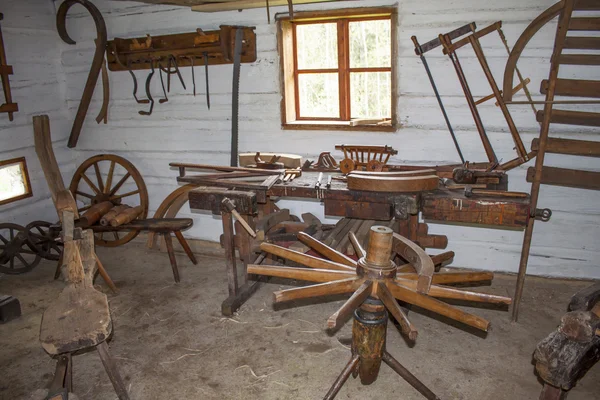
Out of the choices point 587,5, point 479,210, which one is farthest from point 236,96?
point 587,5

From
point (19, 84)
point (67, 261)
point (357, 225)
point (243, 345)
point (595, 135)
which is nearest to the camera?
point (67, 261)

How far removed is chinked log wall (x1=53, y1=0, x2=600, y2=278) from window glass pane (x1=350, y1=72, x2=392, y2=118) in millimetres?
269

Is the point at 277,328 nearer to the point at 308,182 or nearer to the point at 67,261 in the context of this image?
the point at 308,182

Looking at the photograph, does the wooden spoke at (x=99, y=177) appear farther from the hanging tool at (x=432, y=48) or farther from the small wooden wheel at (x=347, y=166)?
the hanging tool at (x=432, y=48)

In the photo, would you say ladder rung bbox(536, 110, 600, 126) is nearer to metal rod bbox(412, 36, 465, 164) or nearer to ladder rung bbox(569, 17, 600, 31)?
ladder rung bbox(569, 17, 600, 31)

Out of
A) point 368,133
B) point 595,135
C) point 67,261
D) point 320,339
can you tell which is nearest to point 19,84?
point 67,261

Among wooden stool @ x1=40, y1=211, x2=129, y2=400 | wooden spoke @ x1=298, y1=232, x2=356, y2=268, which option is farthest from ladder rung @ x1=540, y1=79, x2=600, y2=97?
wooden stool @ x1=40, y1=211, x2=129, y2=400

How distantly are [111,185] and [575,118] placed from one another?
5076mm

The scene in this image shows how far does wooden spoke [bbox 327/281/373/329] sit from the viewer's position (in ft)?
6.35

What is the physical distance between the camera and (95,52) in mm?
5539

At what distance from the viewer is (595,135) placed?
13.3ft

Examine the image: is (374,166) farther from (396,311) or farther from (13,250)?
(13,250)

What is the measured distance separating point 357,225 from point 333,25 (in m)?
1.99

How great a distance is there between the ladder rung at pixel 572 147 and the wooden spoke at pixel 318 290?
2411mm
